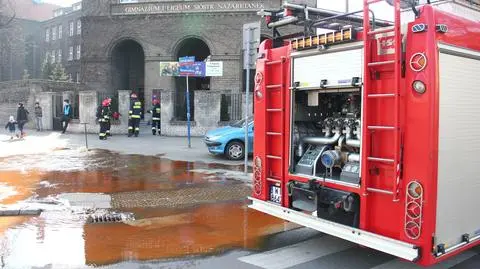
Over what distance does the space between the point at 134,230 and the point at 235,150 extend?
8197 millimetres

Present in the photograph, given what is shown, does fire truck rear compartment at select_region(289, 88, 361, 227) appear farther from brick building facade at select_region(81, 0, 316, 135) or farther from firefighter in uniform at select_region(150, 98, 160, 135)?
brick building facade at select_region(81, 0, 316, 135)

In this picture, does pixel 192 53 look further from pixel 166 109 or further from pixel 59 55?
pixel 59 55

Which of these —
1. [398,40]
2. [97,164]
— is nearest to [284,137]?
[398,40]

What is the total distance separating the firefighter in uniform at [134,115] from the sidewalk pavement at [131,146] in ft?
1.45

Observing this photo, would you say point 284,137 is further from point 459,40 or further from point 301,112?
point 459,40

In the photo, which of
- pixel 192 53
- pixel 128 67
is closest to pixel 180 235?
pixel 192 53

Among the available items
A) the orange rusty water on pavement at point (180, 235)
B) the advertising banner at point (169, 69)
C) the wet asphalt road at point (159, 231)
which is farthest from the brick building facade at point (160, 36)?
the orange rusty water on pavement at point (180, 235)

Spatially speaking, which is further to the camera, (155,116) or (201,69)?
(201,69)

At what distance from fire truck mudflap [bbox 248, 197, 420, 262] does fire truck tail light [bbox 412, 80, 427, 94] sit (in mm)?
1438

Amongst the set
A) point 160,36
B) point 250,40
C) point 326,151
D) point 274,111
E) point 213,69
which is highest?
point 160,36

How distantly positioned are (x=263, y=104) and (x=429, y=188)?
2.53 metres

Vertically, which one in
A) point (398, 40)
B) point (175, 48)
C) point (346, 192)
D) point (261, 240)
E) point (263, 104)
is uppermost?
point (175, 48)

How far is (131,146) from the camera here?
18406mm

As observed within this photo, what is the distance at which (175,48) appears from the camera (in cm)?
3219
